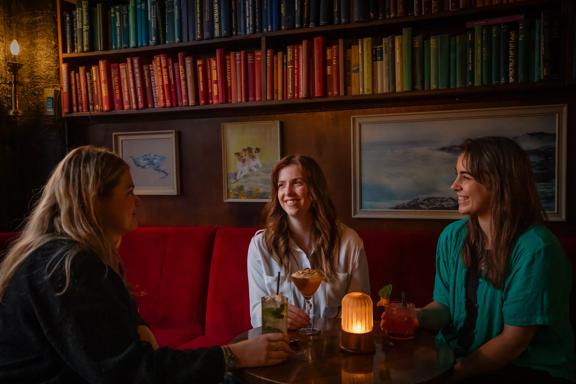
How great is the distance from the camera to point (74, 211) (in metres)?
1.17

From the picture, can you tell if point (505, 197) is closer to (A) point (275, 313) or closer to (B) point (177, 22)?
(A) point (275, 313)

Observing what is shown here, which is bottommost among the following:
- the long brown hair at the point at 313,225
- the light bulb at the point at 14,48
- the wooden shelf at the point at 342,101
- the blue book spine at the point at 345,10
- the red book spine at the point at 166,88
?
the long brown hair at the point at 313,225

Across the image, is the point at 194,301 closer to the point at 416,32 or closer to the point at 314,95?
the point at 314,95

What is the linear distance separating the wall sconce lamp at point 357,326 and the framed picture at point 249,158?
1.40 m

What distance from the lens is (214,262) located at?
255 cm

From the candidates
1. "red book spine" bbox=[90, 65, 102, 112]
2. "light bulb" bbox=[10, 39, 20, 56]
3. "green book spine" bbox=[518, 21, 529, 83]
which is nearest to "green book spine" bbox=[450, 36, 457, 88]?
"green book spine" bbox=[518, 21, 529, 83]

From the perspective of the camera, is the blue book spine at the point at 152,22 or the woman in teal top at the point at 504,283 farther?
the blue book spine at the point at 152,22

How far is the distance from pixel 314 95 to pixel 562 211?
1286 millimetres

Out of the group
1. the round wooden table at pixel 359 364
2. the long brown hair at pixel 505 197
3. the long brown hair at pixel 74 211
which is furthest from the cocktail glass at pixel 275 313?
the long brown hair at pixel 505 197

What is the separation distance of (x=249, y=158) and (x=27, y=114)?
1409 mm

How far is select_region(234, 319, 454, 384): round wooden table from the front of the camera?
1.20 m

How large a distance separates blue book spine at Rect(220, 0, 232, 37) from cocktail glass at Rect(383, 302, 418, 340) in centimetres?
175

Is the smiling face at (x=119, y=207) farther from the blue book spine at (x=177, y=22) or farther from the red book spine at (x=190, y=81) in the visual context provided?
the blue book spine at (x=177, y=22)

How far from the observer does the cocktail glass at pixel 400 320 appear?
4.84 ft
